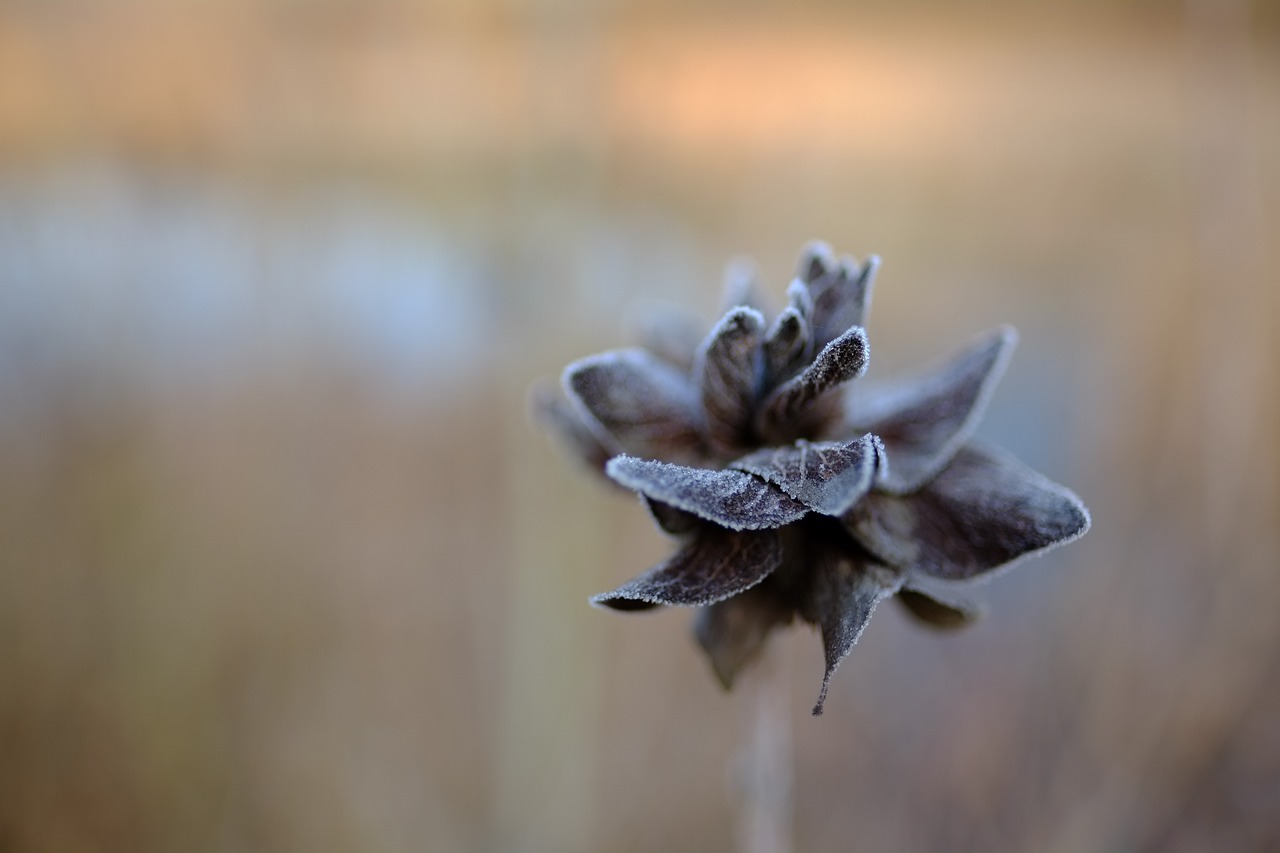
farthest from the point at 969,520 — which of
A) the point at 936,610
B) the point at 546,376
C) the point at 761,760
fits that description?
the point at 546,376

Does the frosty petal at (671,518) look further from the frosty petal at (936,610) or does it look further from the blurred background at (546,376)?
the blurred background at (546,376)

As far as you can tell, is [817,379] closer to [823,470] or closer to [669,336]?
[823,470]

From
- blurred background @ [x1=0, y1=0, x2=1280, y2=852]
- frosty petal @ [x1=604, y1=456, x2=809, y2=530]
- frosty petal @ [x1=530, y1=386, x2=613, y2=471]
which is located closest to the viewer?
frosty petal @ [x1=604, y1=456, x2=809, y2=530]

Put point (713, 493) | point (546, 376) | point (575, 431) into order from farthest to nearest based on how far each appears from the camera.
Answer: point (546, 376), point (575, 431), point (713, 493)

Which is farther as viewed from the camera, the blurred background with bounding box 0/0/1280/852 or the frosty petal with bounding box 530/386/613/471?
the blurred background with bounding box 0/0/1280/852

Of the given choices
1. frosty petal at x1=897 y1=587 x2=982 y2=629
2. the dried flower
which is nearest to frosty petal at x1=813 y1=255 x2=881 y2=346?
the dried flower

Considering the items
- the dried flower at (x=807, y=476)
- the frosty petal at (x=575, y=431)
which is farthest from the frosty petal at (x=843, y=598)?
the frosty petal at (x=575, y=431)

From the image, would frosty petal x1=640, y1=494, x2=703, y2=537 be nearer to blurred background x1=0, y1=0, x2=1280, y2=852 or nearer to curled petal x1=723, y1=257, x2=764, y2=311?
curled petal x1=723, y1=257, x2=764, y2=311
